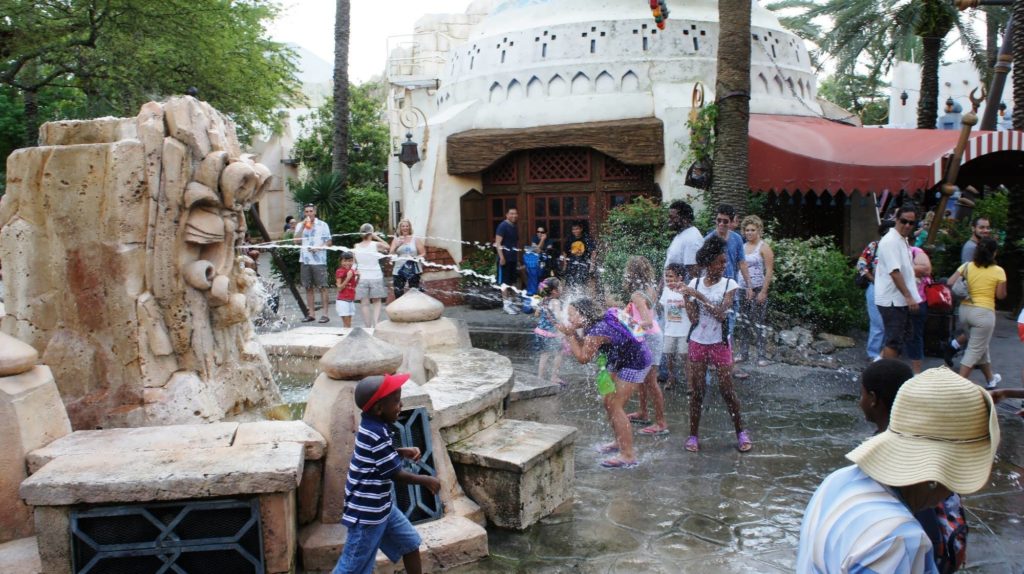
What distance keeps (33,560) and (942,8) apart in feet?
58.2

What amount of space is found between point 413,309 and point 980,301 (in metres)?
5.03

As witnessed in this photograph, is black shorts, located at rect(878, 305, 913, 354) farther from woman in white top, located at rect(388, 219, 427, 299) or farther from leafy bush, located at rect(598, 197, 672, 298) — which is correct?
woman in white top, located at rect(388, 219, 427, 299)

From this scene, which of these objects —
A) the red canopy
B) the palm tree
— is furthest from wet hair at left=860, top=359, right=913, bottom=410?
the palm tree

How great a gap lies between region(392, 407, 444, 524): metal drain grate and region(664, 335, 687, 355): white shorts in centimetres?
388

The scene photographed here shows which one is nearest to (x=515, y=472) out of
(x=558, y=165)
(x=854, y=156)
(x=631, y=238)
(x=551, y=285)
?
(x=551, y=285)

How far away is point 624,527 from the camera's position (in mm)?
4742

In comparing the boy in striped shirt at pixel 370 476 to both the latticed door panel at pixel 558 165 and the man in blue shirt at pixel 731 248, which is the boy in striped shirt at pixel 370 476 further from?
the latticed door panel at pixel 558 165

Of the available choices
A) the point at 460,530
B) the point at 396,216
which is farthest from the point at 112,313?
the point at 396,216

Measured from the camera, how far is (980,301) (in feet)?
23.9

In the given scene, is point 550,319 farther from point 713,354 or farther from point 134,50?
point 134,50

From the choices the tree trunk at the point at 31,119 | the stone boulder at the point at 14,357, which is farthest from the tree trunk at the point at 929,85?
the tree trunk at the point at 31,119

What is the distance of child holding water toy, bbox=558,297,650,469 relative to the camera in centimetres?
562

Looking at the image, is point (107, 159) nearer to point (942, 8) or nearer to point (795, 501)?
point (795, 501)

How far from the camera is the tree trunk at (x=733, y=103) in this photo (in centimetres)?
1127
